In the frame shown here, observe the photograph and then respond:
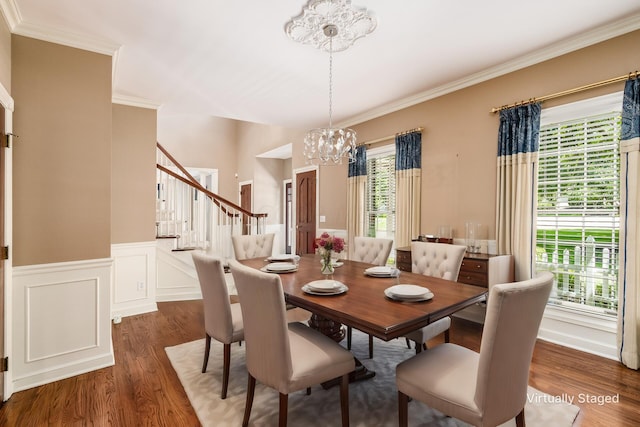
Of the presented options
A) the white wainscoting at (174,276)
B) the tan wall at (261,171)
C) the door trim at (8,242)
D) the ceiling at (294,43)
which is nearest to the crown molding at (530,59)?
the ceiling at (294,43)

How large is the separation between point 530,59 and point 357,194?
275 cm

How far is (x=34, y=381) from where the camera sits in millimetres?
2371

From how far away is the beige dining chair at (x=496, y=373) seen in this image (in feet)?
4.36

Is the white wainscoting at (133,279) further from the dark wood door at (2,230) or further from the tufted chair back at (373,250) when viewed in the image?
the tufted chair back at (373,250)

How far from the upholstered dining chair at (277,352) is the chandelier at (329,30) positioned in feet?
5.50

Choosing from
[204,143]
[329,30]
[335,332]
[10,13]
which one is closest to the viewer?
[10,13]

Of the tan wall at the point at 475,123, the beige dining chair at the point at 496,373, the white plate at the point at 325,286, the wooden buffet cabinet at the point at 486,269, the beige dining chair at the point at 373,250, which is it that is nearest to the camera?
the beige dining chair at the point at 496,373

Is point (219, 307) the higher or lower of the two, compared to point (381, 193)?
lower

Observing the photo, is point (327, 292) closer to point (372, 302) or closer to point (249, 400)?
point (372, 302)

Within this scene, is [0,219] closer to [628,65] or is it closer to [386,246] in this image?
[386,246]

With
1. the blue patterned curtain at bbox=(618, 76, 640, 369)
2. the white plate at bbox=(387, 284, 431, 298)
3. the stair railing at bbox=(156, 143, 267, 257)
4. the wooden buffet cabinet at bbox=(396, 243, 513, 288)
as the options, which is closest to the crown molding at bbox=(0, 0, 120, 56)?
the stair railing at bbox=(156, 143, 267, 257)

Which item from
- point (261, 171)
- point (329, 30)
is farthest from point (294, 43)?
point (261, 171)

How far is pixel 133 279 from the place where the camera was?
13.2 feet

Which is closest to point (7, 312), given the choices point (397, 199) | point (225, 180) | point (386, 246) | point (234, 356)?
point (234, 356)
